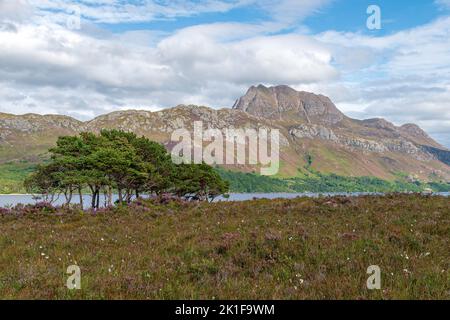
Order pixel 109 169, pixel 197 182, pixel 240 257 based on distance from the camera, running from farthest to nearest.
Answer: pixel 197 182 → pixel 109 169 → pixel 240 257

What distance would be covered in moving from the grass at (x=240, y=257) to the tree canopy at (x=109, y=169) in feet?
66.6

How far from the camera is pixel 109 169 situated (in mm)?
45031

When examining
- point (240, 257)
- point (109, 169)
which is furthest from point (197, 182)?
point (240, 257)

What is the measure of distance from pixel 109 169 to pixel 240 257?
3658 cm

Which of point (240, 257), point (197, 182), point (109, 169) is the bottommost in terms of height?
point (197, 182)

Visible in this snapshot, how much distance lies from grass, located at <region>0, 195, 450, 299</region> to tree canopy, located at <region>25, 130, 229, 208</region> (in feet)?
66.6

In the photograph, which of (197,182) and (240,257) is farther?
(197,182)

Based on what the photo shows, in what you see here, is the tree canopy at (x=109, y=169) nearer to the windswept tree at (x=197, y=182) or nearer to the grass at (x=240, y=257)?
the windswept tree at (x=197, y=182)

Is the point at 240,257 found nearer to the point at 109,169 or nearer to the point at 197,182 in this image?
the point at 109,169

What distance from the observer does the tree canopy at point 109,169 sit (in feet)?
146

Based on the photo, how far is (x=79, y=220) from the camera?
892 inches

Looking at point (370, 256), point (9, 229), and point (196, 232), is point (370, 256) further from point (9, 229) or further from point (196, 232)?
point (9, 229)
